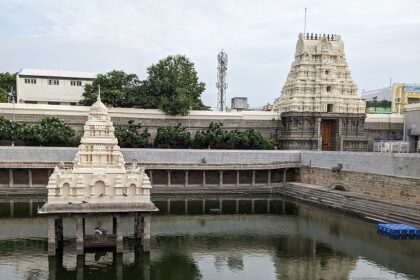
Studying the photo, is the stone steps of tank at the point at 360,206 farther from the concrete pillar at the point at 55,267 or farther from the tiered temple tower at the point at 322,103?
the concrete pillar at the point at 55,267

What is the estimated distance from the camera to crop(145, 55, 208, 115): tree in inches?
1854

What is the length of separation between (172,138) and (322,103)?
1618 centimetres

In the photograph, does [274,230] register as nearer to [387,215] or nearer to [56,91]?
[387,215]

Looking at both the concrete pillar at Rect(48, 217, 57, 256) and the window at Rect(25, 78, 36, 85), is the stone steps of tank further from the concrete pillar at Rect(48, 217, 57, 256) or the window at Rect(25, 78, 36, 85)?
the window at Rect(25, 78, 36, 85)

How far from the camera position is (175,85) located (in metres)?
49.3

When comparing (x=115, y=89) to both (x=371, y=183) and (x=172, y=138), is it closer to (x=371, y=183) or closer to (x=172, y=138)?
(x=172, y=138)

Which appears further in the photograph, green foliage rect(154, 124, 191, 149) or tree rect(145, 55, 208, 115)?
tree rect(145, 55, 208, 115)

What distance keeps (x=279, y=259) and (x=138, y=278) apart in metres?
6.54

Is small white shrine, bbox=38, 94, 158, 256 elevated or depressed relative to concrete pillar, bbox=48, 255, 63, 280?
elevated

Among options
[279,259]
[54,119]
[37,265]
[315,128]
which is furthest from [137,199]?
[315,128]

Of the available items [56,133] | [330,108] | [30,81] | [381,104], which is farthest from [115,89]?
[381,104]

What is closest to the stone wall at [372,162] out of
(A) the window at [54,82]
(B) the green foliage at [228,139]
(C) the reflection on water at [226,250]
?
(C) the reflection on water at [226,250]

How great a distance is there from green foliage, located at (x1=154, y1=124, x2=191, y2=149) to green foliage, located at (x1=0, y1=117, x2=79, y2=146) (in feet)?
26.7

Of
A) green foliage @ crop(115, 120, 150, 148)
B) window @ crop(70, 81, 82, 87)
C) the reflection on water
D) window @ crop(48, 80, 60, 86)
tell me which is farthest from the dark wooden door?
window @ crop(48, 80, 60, 86)
